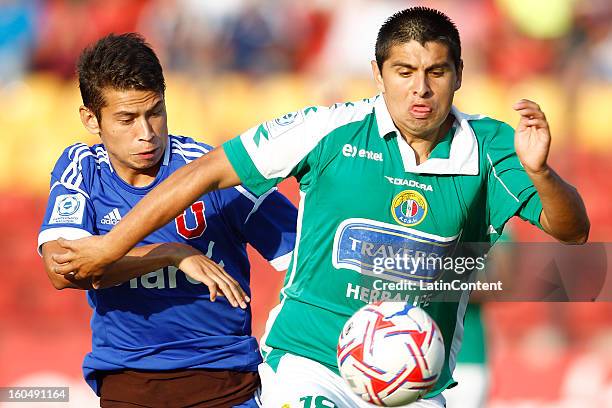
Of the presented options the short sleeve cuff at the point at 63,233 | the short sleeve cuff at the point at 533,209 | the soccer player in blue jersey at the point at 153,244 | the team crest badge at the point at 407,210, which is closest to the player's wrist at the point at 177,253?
the soccer player in blue jersey at the point at 153,244

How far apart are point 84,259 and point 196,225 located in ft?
2.14

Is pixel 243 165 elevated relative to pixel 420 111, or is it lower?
lower

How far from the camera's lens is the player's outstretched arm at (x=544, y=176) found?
3.77 metres

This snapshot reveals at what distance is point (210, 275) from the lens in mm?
4328

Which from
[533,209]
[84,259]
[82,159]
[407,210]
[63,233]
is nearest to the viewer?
[533,209]

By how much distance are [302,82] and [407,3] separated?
4.85 ft

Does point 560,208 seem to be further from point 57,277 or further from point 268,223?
point 57,277

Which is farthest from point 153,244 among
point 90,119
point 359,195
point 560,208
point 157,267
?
point 560,208

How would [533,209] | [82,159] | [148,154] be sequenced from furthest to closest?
1. [82,159]
2. [148,154]
3. [533,209]

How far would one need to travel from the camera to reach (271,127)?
418cm

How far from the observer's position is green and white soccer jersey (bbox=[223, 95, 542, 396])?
4.14 metres

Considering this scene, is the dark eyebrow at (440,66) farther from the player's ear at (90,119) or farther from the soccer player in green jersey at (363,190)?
the player's ear at (90,119)

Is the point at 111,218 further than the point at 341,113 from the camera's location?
Yes

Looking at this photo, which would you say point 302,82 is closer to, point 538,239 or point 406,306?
point 538,239
